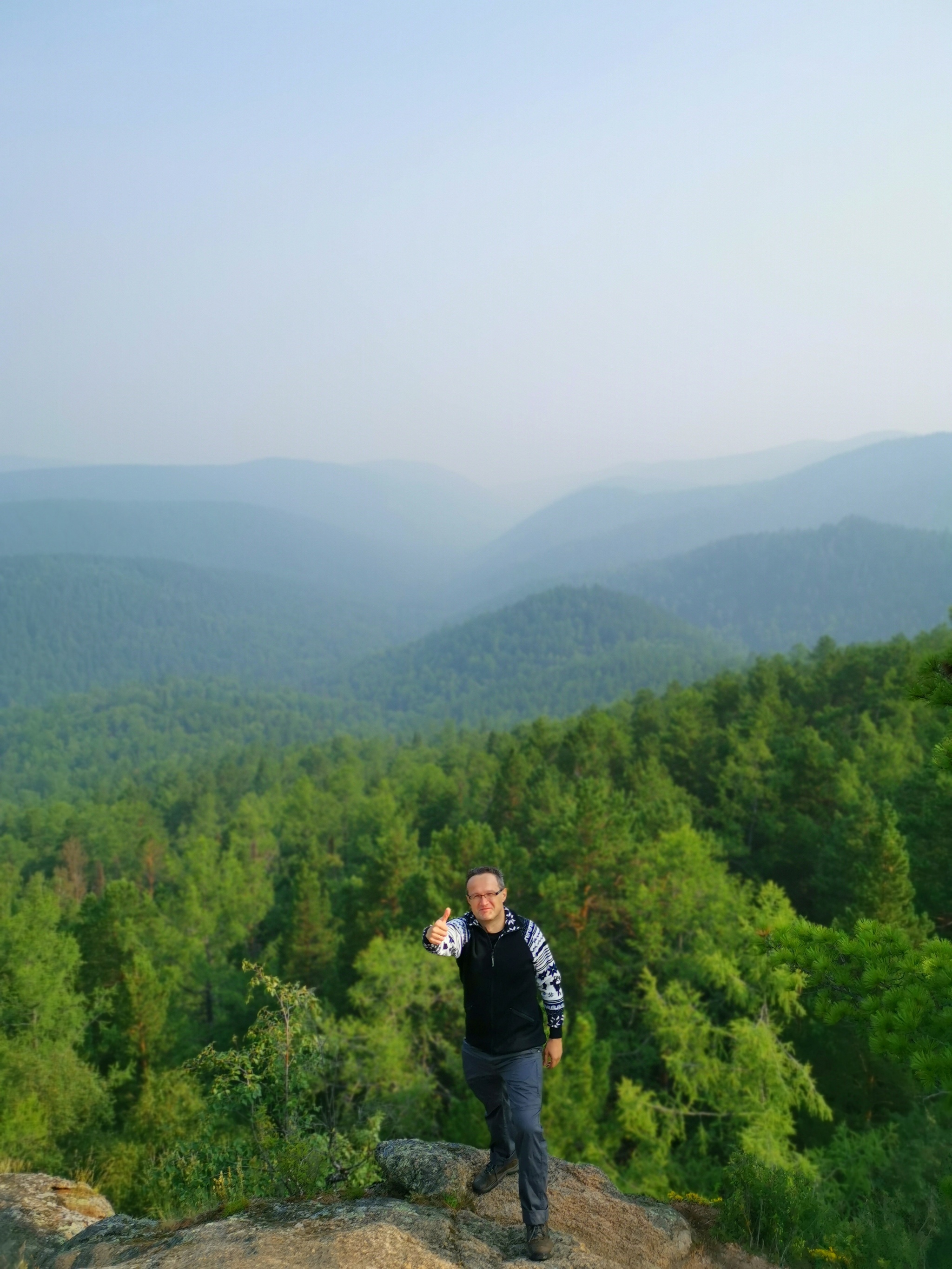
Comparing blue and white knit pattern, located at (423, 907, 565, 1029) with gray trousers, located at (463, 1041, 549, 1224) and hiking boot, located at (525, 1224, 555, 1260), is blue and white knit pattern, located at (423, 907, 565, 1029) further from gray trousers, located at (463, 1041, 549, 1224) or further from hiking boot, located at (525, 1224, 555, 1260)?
hiking boot, located at (525, 1224, 555, 1260)

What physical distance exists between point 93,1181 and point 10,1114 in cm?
504

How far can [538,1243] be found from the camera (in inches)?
214

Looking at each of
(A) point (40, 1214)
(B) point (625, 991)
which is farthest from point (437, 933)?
(B) point (625, 991)

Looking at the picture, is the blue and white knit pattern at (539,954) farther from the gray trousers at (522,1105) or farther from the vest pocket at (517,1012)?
the gray trousers at (522,1105)

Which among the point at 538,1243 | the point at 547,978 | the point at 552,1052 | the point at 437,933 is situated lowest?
the point at 538,1243

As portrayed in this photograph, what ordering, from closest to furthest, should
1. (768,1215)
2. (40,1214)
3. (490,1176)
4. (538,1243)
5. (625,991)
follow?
(538,1243), (490,1176), (768,1215), (40,1214), (625,991)

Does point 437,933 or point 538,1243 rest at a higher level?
point 437,933

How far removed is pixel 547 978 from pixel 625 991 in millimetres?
19591

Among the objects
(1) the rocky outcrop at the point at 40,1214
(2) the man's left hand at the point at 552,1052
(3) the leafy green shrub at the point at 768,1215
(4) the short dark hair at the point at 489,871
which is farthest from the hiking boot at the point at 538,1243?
(1) the rocky outcrop at the point at 40,1214

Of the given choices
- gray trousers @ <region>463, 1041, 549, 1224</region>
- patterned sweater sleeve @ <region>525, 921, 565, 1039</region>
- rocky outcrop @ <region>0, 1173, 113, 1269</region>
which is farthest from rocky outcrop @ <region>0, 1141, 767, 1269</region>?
patterned sweater sleeve @ <region>525, 921, 565, 1039</region>

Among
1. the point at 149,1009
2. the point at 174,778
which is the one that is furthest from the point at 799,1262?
the point at 174,778

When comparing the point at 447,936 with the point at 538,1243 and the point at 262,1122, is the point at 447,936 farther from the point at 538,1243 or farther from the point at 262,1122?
the point at 262,1122

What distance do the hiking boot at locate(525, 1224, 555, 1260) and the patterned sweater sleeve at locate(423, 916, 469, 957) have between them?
80.2 inches

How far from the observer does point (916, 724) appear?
39438 mm
